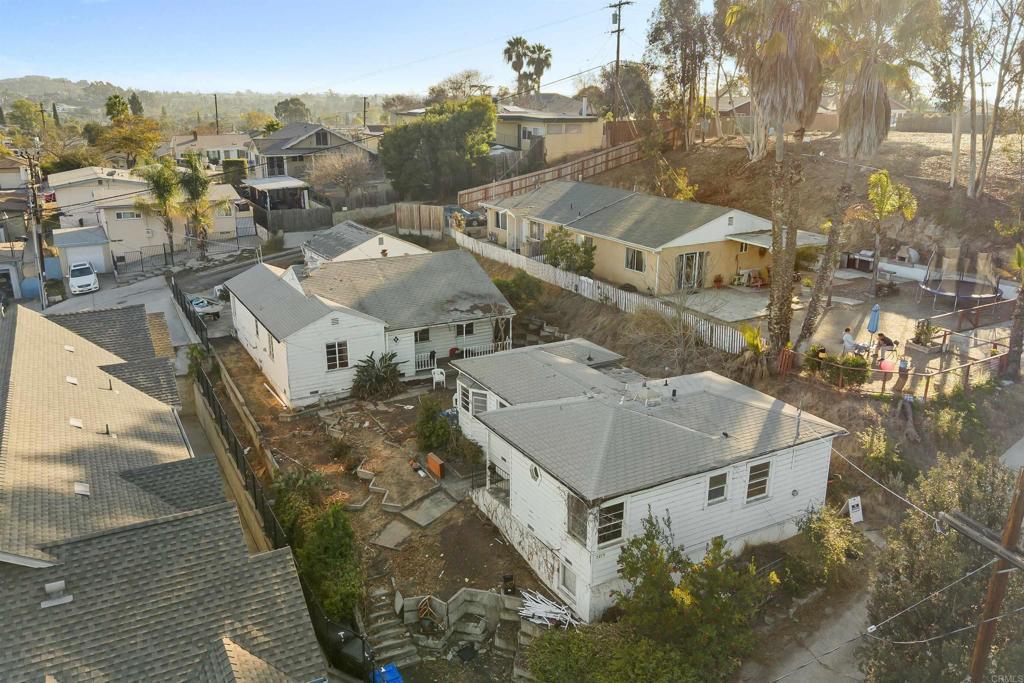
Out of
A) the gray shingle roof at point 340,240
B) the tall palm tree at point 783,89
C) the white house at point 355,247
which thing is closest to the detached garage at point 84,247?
the gray shingle roof at point 340,240

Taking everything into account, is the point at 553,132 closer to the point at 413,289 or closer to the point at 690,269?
the point at 690,269

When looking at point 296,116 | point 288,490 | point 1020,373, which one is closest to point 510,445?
point 288,490

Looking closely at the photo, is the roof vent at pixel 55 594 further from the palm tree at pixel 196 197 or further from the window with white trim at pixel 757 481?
the palm tree at pixel 196 197

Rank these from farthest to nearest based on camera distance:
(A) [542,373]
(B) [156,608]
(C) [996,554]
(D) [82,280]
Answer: (D) [82,280], (A) [542,373], (B) [156,608], (C) [996,554]

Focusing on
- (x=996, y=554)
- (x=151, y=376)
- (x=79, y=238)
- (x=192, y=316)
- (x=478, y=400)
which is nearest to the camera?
(x=996, y=554)

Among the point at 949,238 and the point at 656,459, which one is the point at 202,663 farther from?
the point at 949,238

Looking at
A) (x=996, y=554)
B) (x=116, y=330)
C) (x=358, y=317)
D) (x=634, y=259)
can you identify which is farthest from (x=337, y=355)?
(x=996, y=554)
